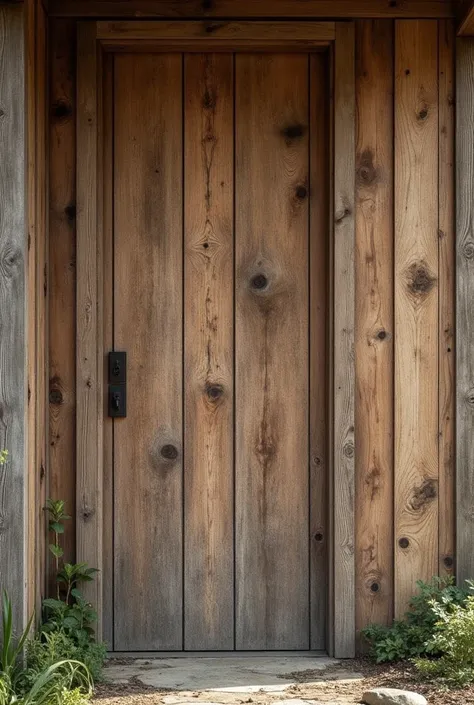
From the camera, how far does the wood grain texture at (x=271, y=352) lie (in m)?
3.81

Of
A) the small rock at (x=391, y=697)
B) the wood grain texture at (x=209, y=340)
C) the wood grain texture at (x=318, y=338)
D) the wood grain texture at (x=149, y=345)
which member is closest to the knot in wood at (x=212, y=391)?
the wood grain texture at (x=209, y=340)

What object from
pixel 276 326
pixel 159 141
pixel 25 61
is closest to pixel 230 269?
pixel 276 326

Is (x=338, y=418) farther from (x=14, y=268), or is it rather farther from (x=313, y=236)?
(x=14, y=268)

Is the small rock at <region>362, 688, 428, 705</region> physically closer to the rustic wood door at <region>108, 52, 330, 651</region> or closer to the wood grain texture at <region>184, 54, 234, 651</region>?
the rustic wood door at <region>108, 52, 330, 651</region>

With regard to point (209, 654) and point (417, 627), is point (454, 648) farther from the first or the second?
point (209, 654)

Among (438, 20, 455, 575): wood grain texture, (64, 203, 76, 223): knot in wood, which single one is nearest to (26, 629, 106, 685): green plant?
(438, 20, 455, 575): wood grain texture

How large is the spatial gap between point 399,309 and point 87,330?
1.18m

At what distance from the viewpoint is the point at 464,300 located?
147 inches

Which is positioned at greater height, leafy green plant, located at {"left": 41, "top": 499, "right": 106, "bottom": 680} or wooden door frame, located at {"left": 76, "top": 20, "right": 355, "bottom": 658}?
wooden door frame, located at {"left": 76, "top": 20, "right": 355, "bottom": 658}

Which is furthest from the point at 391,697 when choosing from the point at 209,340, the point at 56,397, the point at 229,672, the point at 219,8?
the point at 219,8

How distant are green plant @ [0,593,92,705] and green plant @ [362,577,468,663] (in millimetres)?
1073

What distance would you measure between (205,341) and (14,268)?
2.90 feet

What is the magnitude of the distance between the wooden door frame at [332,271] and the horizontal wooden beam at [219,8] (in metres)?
0.04

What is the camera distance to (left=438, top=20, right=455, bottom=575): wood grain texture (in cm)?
376
